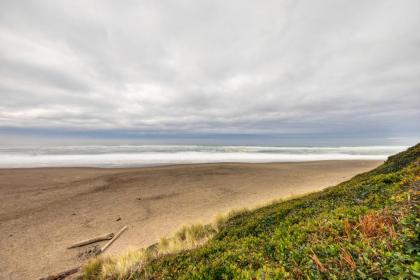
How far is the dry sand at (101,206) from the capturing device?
22.0ft

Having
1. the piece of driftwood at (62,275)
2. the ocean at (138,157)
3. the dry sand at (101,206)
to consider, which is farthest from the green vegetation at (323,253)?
the ocean at (138,157)

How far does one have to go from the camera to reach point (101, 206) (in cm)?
1106

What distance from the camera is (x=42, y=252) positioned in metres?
6.71

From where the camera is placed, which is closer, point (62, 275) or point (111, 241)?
point (62, 275)

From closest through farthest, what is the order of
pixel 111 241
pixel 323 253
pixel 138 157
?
pixel 323 253, pixel 111 241, pixel 138 157

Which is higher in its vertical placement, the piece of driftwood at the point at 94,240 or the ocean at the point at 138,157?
the ocean at the point at 138,157

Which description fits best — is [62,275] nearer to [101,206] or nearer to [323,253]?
[101,206]

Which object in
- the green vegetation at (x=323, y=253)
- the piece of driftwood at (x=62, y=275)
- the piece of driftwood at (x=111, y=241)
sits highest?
the green vegetation at (x=323, y=253)

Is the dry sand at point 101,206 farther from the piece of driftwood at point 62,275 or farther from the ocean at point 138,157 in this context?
the ocean at point 138,157

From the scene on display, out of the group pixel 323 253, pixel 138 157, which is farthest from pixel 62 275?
pixel 138 157

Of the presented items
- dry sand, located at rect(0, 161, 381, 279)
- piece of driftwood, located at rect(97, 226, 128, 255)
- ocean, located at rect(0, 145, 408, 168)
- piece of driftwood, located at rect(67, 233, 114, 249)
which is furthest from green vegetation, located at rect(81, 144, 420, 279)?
ocean, located at rect(0, 145, 408, 168)

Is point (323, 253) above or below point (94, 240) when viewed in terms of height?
above

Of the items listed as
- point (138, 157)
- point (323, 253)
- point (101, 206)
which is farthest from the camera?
point (138, 157)

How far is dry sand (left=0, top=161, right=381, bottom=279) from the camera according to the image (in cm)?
671
